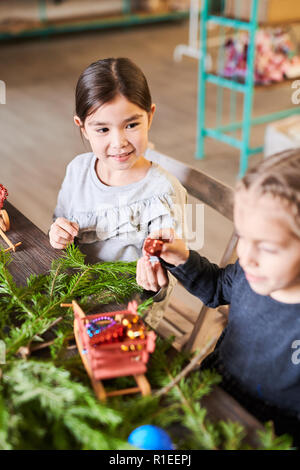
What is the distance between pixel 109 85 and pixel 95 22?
6.05 meters

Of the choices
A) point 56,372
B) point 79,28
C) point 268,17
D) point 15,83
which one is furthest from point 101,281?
point 79,28

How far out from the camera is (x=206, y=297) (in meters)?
1.10

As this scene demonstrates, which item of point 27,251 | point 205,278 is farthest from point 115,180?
point 205,278

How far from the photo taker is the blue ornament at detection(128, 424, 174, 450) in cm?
66

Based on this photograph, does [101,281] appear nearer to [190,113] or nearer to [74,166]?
[74,166]

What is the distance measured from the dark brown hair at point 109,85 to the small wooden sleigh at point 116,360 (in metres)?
0.61

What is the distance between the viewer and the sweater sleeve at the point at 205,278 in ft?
3.41

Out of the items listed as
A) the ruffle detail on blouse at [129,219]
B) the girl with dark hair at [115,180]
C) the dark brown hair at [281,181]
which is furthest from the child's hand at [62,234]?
the dark brown hair at [281,181]

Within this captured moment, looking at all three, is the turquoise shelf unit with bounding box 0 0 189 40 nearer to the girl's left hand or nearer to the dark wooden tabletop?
the dark wooden tabletop

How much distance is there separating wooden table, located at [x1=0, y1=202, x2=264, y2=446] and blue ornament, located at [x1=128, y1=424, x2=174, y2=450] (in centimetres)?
11

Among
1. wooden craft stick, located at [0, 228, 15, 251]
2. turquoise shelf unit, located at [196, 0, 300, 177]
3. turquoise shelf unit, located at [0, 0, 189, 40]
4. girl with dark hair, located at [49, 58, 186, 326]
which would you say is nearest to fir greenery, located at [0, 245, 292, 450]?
wooden craft stick, located at [0, 228, 15, 251]

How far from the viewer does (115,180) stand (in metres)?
1.43

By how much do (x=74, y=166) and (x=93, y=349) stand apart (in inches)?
32.4

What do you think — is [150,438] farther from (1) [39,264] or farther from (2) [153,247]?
(1) [39,264]
